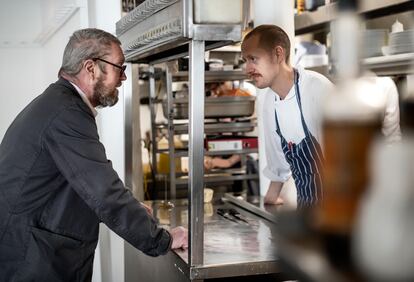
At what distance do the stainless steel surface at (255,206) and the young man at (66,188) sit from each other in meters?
0.59

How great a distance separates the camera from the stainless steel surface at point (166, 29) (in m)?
1.66

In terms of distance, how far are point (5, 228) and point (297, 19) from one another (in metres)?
2.98

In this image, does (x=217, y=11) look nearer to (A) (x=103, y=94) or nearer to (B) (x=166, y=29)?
(B) (x=166, y=29)

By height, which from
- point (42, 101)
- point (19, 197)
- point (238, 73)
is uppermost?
point (238, 73)

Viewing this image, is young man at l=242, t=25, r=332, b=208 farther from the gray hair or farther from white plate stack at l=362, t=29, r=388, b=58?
white plate stack at l=362, t=29, r=388, b=58

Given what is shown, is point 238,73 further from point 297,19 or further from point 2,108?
point 2,108

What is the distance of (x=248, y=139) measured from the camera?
4082 millimetres

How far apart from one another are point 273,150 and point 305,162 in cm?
28

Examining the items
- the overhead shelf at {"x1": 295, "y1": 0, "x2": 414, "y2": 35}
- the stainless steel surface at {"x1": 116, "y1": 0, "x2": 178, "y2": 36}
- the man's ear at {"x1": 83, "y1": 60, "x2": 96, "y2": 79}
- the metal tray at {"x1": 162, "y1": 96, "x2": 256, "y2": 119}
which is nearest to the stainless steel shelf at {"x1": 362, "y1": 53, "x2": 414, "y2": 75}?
the overhead shelf at {"x1": 295, "y1": 0, "x2": 414, "y2": 35}

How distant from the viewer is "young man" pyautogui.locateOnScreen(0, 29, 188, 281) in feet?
6.00

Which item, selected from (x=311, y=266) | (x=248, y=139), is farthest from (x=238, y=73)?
(x=311, y=266)

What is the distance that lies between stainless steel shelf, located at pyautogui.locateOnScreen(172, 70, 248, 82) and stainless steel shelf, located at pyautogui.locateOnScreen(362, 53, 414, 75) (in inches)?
37.5

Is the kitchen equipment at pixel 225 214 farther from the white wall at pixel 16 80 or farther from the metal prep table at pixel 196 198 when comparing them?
the white wall at pixel 16 80

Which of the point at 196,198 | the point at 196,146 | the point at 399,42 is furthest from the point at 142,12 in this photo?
the point at 399,42
